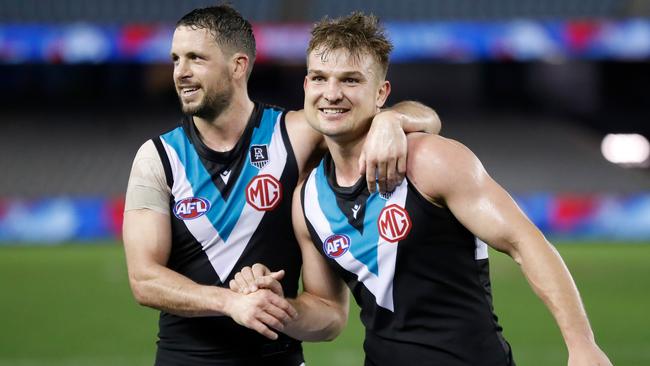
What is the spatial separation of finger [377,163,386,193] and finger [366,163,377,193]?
0.03m

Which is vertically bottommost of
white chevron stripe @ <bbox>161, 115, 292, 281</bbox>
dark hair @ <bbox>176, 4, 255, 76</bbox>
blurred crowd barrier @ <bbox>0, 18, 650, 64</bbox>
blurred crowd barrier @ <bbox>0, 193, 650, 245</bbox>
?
white chevron stripe @ <bbox>161, 115, 292, 281</bbox>

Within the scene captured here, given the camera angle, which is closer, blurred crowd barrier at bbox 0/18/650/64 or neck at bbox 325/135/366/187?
neck at bbox 325/135/366/187

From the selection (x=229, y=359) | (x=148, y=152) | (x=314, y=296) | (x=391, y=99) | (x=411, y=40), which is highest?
(x=391, y=99)

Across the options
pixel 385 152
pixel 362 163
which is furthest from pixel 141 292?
pixel 385 152

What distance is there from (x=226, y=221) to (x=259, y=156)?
34 centimetres

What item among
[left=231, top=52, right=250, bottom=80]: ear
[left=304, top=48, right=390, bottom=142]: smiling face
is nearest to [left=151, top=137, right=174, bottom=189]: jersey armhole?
[left=231, top=52, right=250, bottom=80]: ear

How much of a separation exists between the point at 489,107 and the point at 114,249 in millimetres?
11457

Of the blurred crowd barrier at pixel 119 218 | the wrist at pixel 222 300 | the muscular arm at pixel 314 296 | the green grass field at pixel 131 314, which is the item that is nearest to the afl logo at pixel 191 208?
A: the muscular arm at pixel 314 296

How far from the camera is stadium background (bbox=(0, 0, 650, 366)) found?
1028 centimetres

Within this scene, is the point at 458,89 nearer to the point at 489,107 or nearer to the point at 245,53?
the point at 489,107

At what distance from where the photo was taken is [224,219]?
4.23 m

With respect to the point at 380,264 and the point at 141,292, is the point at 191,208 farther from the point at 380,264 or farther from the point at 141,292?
the point at 380,264

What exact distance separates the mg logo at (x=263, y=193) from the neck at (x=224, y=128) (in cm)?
20

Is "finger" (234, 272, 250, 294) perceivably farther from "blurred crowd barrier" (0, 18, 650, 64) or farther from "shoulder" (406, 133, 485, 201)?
"blurred crowd barrier" (0, 18, 650, 64)
